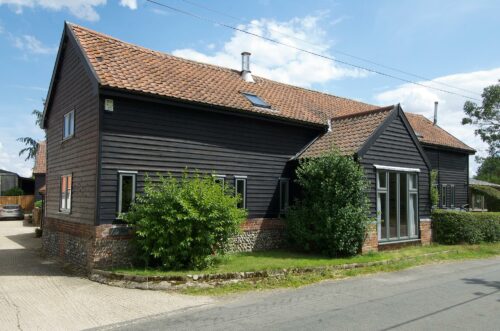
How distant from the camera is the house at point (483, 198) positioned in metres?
33.8

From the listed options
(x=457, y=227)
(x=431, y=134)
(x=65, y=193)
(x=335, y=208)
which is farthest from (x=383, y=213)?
(x=431, y=134)

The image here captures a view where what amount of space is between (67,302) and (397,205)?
12.1 m

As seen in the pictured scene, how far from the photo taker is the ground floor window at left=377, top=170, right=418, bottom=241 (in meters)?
15.8

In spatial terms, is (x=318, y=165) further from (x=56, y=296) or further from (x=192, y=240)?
(x=56, y=296)

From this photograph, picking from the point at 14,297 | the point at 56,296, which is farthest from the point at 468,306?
the point at 14,297

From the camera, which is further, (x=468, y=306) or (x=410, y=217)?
(x=410, y=217)

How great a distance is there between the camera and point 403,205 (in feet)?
54.7

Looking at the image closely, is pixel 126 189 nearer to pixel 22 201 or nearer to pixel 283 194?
pixel 283 194

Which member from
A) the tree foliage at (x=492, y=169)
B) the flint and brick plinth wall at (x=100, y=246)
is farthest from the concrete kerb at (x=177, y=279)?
the tree foliage at (x=492, y=169)

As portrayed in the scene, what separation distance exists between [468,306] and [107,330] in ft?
22.8

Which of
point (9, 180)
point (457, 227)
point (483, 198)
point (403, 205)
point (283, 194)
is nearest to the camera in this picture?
point (403, 205)

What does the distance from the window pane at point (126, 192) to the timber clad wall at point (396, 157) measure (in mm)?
7870

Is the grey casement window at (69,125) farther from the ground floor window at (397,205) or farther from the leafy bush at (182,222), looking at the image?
the ground floor window at (397,205)

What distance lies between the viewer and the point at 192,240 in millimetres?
11359
